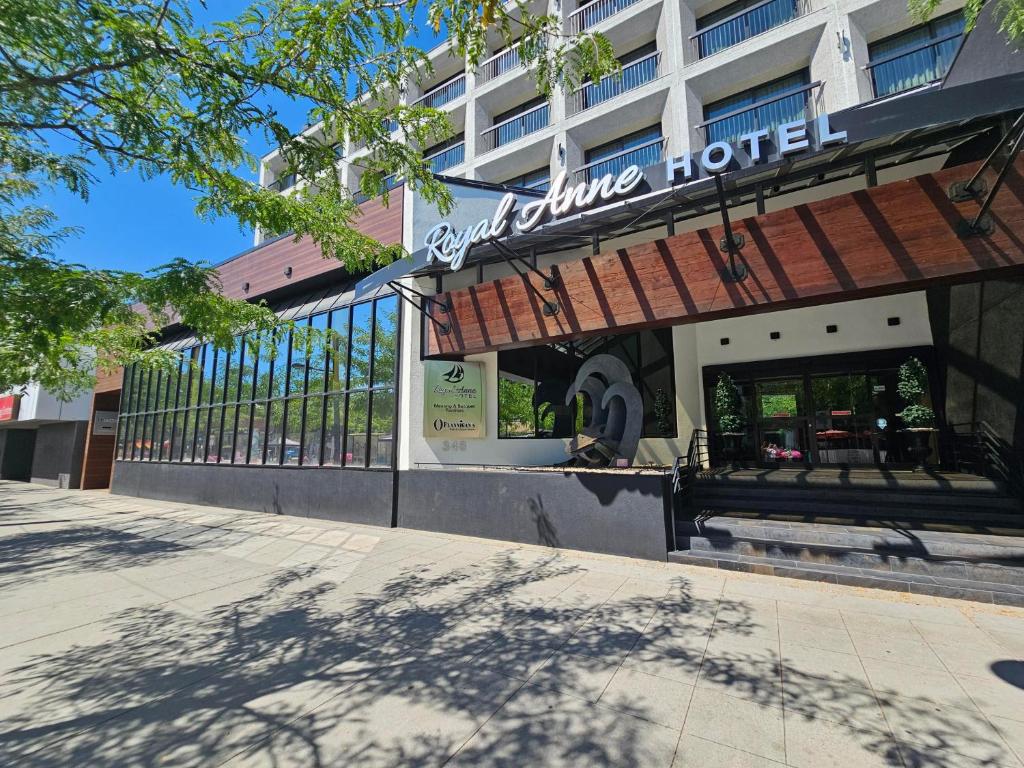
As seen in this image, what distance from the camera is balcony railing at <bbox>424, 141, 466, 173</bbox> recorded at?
58.9 ft

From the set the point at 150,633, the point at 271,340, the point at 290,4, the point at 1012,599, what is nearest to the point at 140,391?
the point at 271,340

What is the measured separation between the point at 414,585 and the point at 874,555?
21.2ft

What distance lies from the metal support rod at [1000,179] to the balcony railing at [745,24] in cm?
959

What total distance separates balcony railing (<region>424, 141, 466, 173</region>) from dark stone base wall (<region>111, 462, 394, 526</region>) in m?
13.2

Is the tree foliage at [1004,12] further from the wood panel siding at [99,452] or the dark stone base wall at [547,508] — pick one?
the wood panel siding at [99,452]

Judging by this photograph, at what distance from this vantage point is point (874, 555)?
609 cm

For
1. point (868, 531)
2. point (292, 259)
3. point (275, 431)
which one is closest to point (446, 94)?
point (292, 259)

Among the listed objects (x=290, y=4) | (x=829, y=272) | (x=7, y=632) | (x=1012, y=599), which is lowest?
(x=7, y=632)

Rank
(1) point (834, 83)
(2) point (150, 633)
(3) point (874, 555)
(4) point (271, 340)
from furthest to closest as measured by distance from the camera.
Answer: (1) point (834, 83), (4) point (271, 340), (3) point (874, 555), (2) point (150, 633)

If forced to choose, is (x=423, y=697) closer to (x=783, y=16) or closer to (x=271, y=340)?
(x=271, y=340)

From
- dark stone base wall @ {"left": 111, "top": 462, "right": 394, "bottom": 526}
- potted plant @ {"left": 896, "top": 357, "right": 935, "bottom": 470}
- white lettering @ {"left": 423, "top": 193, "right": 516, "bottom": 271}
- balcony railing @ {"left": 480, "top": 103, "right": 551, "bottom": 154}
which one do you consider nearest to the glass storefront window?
dark stone base wall @ {"left": 111, "top": 462, "right": 394, "bottom": 526}

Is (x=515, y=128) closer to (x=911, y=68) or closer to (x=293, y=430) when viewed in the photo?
(x=911, y=68)

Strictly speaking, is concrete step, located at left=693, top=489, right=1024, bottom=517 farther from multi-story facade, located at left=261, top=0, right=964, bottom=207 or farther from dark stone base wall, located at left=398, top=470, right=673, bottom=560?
multi-story facade, located at left=261, top=0, right=964, bottom=207

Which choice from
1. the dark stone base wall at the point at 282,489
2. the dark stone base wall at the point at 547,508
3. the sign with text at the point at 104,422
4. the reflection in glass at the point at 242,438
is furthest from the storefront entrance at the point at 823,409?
the sign with text at the point at 104,422
